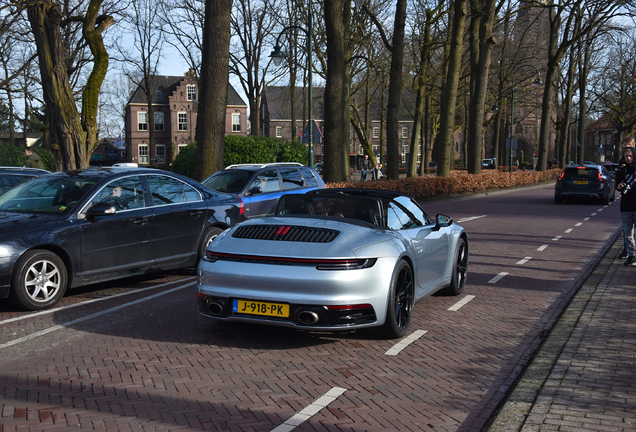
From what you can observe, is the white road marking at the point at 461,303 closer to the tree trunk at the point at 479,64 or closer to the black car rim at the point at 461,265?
the black car rim at the point at 461,265

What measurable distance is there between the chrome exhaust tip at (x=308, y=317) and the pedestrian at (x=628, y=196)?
659 cm

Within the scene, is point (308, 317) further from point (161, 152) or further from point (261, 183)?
point (161, 152)

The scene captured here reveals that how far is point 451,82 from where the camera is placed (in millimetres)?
27219

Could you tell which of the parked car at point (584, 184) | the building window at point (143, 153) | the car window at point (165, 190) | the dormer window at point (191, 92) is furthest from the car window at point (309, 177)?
the building window at point (143, 153)

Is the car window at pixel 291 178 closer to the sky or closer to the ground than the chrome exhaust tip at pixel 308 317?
closer to the sky

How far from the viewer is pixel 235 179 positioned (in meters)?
12.4

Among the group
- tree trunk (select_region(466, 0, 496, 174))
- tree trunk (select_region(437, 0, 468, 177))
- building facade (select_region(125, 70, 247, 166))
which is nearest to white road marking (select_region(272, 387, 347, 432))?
tree trunk (select_region(437, 0, 468, 177))

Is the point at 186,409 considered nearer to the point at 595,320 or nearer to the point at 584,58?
the point at 595,320

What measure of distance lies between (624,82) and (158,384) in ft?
194

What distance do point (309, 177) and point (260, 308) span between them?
8.37 meters

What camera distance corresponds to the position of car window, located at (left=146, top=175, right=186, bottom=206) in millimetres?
8398

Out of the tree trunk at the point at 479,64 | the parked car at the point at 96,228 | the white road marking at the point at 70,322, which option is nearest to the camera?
the white road marking at the point at 70,322

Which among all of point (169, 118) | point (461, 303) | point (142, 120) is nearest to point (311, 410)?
point (461, 303)

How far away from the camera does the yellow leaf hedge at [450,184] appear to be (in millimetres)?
22438
